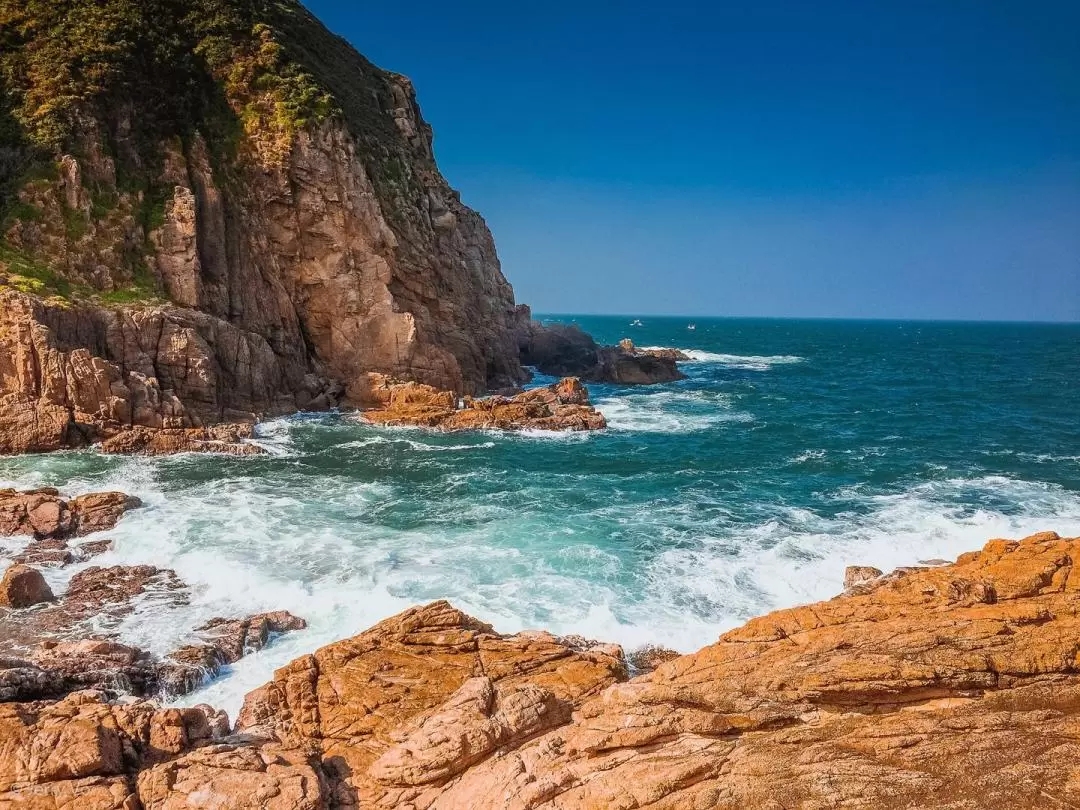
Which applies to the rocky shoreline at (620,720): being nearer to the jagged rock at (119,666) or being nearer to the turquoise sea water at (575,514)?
the jagged rock at (119,666)

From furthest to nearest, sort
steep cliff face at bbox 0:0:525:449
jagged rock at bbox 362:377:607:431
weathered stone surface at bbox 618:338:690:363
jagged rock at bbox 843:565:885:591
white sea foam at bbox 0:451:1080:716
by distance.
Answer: weathered stone surface at bbox 618:338:690:363 → jagged rock at bbox 362:377:607:431 → steep cliff face at bbox 0:0:525:449 → jagged rock at bbox 843:565:885:591 → white sea foam at bbox 0:451:1080:716

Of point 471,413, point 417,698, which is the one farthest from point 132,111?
point 417,698

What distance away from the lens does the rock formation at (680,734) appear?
7.63 m

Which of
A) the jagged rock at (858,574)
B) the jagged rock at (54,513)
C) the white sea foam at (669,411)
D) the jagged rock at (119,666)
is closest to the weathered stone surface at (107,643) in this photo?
the jagged rock at (119,666)

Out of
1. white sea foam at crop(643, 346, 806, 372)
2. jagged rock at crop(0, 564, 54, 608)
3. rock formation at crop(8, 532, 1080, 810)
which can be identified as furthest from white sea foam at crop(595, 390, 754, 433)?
rock formation at crop(8, 532, 1080, 810)

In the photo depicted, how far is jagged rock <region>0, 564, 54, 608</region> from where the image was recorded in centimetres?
1792

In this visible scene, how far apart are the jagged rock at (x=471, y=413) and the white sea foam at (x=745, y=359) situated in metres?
49.6

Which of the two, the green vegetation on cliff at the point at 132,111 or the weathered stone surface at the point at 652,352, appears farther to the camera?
the weathered stone surface at the point at 652,352

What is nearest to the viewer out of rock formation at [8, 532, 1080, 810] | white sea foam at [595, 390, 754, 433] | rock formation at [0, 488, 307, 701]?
rock formation at [8, 532, 1080, 810]

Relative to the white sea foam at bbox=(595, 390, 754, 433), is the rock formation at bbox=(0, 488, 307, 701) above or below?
below

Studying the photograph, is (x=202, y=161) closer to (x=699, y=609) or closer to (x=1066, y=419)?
(x=699, y=609)

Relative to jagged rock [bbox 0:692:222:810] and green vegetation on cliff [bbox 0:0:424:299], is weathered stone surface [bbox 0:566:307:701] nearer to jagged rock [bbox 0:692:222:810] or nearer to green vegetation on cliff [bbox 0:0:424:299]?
jagged rock [bbox 0:692:222:810]

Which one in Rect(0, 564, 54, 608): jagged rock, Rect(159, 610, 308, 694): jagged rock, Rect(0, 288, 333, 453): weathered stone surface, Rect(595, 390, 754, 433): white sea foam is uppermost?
Rect(0, 288, 333, 453): weathered stone surface

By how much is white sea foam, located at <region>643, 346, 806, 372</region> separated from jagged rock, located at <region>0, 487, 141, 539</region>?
78.1 metres
